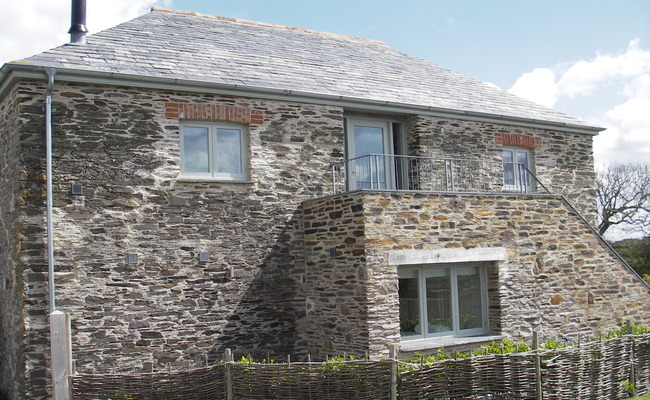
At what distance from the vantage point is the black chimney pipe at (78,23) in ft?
41.1

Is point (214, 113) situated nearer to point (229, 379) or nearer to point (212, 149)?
point (212, 149)

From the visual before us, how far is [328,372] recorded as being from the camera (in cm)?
893

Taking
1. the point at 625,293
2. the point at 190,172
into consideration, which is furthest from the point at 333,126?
the point at 625,293

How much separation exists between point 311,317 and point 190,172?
360 cm

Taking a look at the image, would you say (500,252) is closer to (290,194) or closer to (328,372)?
(290,194)

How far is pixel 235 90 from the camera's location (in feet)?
40.8

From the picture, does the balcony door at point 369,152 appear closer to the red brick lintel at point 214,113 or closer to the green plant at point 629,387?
the red brick lintel at point 214,113

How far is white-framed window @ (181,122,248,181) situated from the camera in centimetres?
1219

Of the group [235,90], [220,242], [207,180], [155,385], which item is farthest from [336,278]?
[155,385]

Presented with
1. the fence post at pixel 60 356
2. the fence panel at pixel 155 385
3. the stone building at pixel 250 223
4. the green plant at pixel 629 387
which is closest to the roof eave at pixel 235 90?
the stone building at pixel 250 223

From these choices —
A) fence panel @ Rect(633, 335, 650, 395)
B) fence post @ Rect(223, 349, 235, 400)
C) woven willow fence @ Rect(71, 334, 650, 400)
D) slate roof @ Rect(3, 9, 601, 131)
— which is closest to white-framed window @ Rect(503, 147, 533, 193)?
slate roof @ Rect(3, 9, 601, 131)

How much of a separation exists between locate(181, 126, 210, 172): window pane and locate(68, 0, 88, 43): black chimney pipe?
2718 mm

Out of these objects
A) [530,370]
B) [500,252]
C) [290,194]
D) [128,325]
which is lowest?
[530,370]

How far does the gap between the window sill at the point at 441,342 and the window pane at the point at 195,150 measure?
Answer: 16.0 feet
